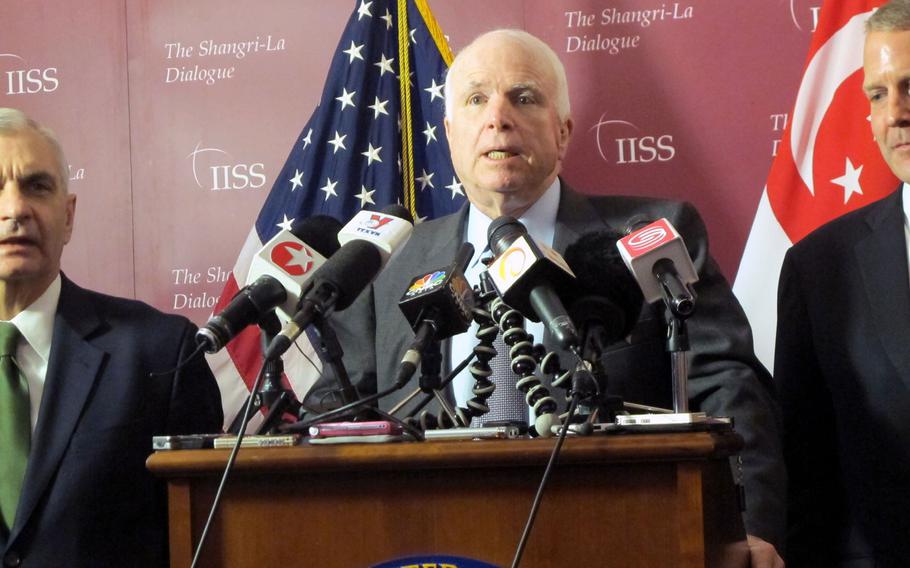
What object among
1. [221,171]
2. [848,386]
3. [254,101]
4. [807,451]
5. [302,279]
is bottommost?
[807,451]

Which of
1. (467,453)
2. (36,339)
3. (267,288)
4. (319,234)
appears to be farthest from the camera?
(36,339)

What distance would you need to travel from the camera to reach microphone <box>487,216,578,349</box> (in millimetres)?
1556

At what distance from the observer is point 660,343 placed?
238cm

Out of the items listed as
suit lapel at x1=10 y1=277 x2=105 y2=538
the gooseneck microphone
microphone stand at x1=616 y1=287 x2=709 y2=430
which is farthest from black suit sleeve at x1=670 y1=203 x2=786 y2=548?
suit lapel at x1=10 y1=277 x2=105 y2=538

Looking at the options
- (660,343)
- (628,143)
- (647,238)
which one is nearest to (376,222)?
(647,238)

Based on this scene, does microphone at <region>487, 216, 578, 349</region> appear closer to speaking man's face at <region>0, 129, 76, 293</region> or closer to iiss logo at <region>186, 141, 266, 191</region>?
speaking man's face at <region>0, 129, 76, 293</region>

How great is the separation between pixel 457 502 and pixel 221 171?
2763mm

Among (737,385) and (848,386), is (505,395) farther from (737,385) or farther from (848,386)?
(848,386)

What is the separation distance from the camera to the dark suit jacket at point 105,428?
7.41 feet

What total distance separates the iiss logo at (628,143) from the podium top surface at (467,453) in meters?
2.12

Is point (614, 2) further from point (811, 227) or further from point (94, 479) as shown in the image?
point (94, 479)

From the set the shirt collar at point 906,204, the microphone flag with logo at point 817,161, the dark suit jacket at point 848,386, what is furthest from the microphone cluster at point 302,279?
the microphone flag with logo at point 817,161

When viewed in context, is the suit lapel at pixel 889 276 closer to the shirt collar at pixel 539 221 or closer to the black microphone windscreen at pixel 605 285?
the shirt collar at pixel 539 221

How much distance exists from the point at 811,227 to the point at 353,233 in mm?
1976
